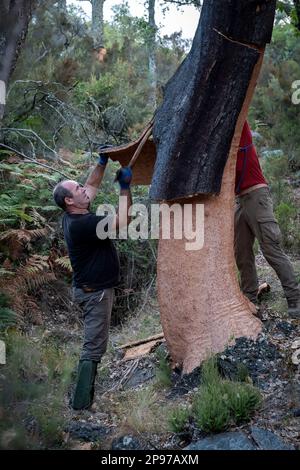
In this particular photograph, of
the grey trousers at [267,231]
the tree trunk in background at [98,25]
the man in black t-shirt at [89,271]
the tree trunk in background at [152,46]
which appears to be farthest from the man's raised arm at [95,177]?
the tree trunk in background at [98,25]

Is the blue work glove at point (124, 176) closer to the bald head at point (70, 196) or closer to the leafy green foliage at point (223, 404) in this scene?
the bald head at point (70, 196)

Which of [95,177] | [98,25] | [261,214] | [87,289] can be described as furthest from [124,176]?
[98,25]

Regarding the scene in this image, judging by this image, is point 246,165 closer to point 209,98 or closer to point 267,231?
point 267,231

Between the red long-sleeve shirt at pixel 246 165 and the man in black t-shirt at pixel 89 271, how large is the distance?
1239mm

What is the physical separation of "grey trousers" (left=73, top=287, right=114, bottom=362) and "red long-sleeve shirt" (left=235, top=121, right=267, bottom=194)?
156 centimetres

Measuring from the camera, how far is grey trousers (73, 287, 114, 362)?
14.8ft

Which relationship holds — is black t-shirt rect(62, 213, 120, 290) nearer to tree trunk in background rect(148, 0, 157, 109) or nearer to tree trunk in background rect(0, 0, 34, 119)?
tree trunk in background rect(0, 0, 34, 119)

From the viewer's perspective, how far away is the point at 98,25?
1570 centimetres

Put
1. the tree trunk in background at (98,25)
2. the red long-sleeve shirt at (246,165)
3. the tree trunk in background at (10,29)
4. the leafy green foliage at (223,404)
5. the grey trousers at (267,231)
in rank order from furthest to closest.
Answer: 1. the tree trunk in background at (98,25)
2. the grey trousers at (267,231)
3. the red long-sleeve shirt at (246,165)
4. the tree trunk in background at (10,29)
5. the leafy green foliage at (223,404)

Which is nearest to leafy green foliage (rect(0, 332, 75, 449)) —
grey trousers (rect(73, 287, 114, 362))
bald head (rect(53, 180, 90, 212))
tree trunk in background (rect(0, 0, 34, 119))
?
grey trousers (rect(73, 287, 114, 362))

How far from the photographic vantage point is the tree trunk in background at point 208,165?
4238mm
